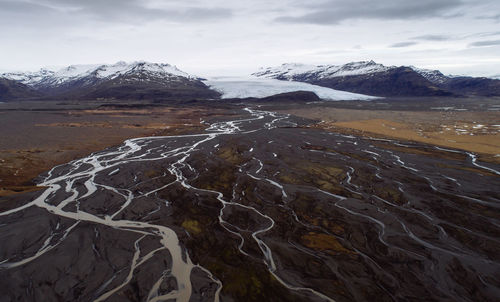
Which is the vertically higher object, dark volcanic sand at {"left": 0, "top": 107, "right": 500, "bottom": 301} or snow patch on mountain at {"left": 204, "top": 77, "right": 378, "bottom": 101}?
snow patch on mountain at {"left": 204, "top": 77, "right": 378, "bottom": 101}

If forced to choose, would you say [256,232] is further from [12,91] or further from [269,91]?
[12,91]

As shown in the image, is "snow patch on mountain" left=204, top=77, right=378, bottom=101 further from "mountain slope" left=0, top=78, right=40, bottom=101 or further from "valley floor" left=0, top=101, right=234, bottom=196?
"mountain slope" left=0, top=78, right=40, bottom=101

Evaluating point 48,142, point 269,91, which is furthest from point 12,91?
point 48,142

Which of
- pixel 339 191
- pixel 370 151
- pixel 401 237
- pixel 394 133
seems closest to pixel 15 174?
pixel 339 191

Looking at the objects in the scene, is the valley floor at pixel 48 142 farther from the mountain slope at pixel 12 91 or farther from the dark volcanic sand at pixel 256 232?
the mountain slope at pixel 12 91

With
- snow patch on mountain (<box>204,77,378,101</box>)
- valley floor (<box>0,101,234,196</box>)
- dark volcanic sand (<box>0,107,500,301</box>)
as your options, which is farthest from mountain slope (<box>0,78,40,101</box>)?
dark volcanic sand (<box>0,107,500,301</box>)

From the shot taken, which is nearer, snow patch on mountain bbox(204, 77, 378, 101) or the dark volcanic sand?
the dark volcanic sand

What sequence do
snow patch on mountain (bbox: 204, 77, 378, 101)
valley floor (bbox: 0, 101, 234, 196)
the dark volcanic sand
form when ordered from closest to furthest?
the dark volcanic sand < valley floor (bbox: 0, 101, 234, 196) < snow patch on mountain (bbox: 204, 77, 378, 101)

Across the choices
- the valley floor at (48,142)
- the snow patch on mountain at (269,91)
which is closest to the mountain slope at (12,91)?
the snow patch on mountain at (269,91)
